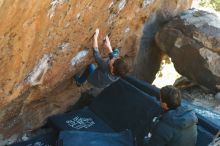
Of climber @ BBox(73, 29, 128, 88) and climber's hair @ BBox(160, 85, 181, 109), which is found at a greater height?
climber's hair @ BBox(160, 85, 181, 109)

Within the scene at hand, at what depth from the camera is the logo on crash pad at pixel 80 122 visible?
5.20 meters

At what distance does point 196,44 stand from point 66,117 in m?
2.38

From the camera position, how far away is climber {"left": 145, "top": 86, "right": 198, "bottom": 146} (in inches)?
141

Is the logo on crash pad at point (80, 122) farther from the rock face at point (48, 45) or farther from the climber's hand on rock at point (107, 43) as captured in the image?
the climber's hand on rock at point (107, 43)

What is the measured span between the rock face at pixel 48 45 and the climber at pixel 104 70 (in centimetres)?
10

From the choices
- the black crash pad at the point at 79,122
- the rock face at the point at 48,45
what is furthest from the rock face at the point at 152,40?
the black crash pad at the point at 79,122

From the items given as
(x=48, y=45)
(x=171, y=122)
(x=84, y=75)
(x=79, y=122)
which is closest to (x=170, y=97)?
(x=171, y=122)

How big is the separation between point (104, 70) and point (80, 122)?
2.34 ft

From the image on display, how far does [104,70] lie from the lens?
207 inches

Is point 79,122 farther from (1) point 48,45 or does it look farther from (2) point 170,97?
(2) point 170,97

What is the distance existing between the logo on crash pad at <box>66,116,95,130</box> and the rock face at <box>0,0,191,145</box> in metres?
0.41

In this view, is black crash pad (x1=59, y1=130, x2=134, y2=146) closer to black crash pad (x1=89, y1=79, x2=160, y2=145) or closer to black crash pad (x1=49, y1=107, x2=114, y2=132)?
black crash pad (x1=89, y1=79, x2=160, y2=145)

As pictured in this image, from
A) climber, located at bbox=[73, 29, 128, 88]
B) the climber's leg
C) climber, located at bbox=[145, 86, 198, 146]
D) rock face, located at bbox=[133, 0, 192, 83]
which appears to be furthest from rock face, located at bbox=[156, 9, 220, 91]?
climber, located at bbox=[145, 86, 198, 146]

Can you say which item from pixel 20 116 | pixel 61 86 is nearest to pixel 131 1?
pixel 61 86
